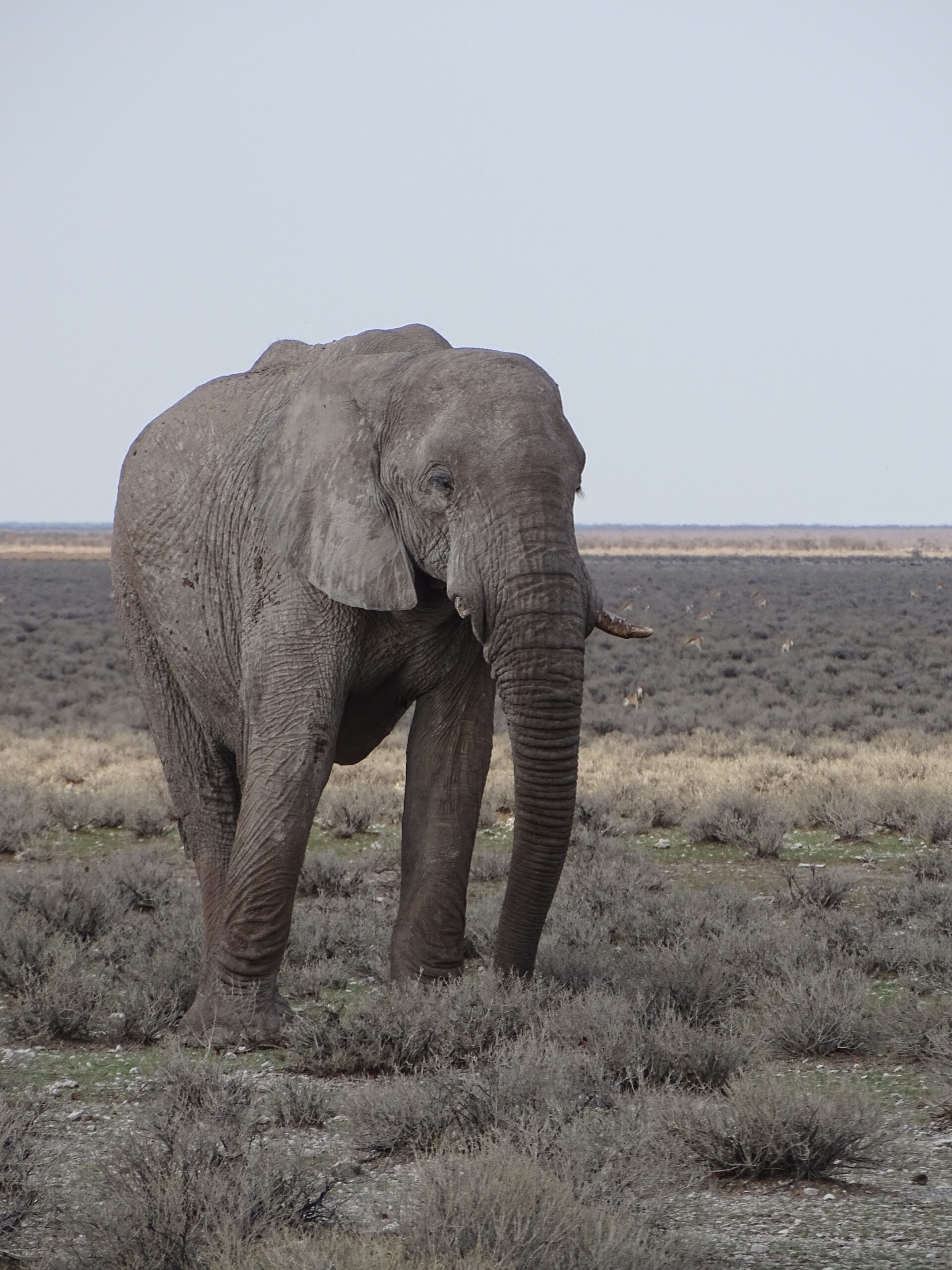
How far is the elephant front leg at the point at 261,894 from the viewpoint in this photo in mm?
6016

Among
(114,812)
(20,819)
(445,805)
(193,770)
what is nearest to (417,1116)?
(445,805)

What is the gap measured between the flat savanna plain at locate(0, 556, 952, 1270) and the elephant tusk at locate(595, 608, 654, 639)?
55.6 inches

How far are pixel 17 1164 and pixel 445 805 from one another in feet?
8.92

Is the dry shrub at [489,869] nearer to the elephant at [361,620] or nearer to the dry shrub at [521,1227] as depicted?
the elephant at [361,620]

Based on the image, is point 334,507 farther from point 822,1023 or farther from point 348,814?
point 348,814

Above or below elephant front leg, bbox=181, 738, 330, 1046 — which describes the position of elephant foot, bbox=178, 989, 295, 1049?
below

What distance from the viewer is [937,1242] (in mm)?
3836

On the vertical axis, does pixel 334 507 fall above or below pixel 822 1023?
above

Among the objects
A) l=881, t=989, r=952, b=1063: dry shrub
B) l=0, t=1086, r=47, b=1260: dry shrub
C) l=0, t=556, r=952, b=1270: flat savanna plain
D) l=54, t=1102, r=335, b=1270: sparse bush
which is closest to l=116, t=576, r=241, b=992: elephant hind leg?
l=0, t=556, r=952, b=1270: flat savanna plain

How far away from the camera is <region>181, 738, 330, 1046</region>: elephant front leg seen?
6.02 meters

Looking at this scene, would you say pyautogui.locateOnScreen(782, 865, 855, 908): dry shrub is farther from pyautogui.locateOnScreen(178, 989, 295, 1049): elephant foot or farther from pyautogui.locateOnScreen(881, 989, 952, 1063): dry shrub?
pyautogui.locateOnScreen(178, 989, 295, 1049): elephant foot

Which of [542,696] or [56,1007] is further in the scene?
[56,1007]

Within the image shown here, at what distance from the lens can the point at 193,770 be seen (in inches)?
278

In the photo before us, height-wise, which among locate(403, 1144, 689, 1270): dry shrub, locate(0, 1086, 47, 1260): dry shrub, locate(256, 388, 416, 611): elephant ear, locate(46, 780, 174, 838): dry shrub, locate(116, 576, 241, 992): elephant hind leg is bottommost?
locate(46, 780, 174, 838): dry shrub
